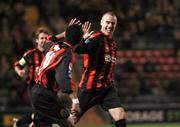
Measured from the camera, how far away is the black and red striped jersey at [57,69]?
7.91 m

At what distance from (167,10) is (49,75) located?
1380cm

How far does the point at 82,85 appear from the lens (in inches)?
377

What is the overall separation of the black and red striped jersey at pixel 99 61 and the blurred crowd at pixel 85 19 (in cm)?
713

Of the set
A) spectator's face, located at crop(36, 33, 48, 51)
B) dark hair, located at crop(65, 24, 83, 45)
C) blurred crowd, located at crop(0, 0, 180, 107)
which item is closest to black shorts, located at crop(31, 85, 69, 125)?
dark hair, located at crop(65, 24, 83, 45)

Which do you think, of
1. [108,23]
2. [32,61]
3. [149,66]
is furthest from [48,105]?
[149,66]

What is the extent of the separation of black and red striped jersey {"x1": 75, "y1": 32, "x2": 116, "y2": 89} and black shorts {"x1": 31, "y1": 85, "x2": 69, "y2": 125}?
0.91 m

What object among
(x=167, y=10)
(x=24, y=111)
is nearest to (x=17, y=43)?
(x=24, y=111)

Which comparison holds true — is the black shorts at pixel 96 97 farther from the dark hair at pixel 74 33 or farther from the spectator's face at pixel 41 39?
the spectator's face at pixel 41 39

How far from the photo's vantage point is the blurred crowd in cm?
1700

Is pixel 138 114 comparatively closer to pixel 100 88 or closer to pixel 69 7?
pixel 69 7

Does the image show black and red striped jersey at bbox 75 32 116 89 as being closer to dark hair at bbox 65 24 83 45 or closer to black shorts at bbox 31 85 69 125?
black shorts at bbox 31 85 69 125

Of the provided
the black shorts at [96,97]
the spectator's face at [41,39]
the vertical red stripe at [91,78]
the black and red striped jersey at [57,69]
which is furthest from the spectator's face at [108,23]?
the spectator's face at [41,39]

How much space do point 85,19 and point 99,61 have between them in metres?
11.0

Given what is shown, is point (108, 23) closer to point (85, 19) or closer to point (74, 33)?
point (74, 33)
